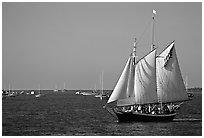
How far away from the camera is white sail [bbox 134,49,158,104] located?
155ft

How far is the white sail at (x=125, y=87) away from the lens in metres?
45.9

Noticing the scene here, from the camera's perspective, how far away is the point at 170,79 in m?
48.8

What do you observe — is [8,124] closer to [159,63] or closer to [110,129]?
[110,129]

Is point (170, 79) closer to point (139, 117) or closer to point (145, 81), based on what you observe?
point (145, 81)

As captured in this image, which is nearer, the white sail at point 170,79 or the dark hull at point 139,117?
the dark hull at point 139,117

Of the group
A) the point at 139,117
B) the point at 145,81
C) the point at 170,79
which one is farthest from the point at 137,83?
the point at 170,79

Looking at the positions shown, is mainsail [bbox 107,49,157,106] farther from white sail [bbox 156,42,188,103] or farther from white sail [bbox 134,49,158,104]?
white sail [bbox 156,42,188,103]

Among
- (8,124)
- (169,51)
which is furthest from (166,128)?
(8,124)

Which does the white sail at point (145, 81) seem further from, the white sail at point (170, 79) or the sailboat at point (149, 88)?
the white sail at point (170, 79)

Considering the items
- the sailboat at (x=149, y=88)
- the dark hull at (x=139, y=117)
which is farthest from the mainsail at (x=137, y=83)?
the dark hull at (x=139, y=117)

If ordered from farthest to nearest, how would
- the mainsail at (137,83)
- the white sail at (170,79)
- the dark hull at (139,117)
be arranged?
1. the white sail at (170,79)
2. the dark hull at (139,117)
3. the mainsail at (137,83)

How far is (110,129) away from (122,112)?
18.0 feet

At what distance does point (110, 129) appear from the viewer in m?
42.1

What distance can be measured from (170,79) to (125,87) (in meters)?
5.65
